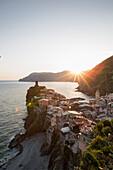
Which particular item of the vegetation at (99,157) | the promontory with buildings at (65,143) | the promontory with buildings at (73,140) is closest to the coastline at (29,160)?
the promontory with buildings at (65,143)

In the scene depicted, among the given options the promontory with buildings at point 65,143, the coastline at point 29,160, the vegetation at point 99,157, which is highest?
the vegetation at point 99,157

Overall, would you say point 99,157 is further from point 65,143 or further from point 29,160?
point 29,160

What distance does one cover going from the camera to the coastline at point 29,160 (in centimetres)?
1878

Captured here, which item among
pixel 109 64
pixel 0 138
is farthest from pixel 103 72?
pixel 0 138

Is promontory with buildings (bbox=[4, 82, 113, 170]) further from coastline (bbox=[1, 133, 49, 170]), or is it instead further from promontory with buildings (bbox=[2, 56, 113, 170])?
coastline (bbox=[1, 133, 49, 170])

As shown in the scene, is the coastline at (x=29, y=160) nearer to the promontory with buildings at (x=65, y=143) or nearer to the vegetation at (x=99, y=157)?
the promontory with buildings at (x=65, y=143)

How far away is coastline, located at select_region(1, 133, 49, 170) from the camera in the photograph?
61.6 feet

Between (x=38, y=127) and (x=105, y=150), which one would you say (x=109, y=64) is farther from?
(x=105, y=150)

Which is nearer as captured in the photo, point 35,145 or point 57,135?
point 57,135

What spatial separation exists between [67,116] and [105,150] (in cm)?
1701

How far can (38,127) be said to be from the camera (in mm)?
31234

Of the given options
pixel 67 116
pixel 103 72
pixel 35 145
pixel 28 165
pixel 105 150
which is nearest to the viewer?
pixel 105 150

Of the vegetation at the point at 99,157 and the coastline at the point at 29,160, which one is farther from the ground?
the vegetation at the point at 99,157

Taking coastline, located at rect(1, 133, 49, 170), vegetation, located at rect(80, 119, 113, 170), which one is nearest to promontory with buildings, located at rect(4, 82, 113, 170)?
vegetation, located at rect(80, 119, 113, 170)
